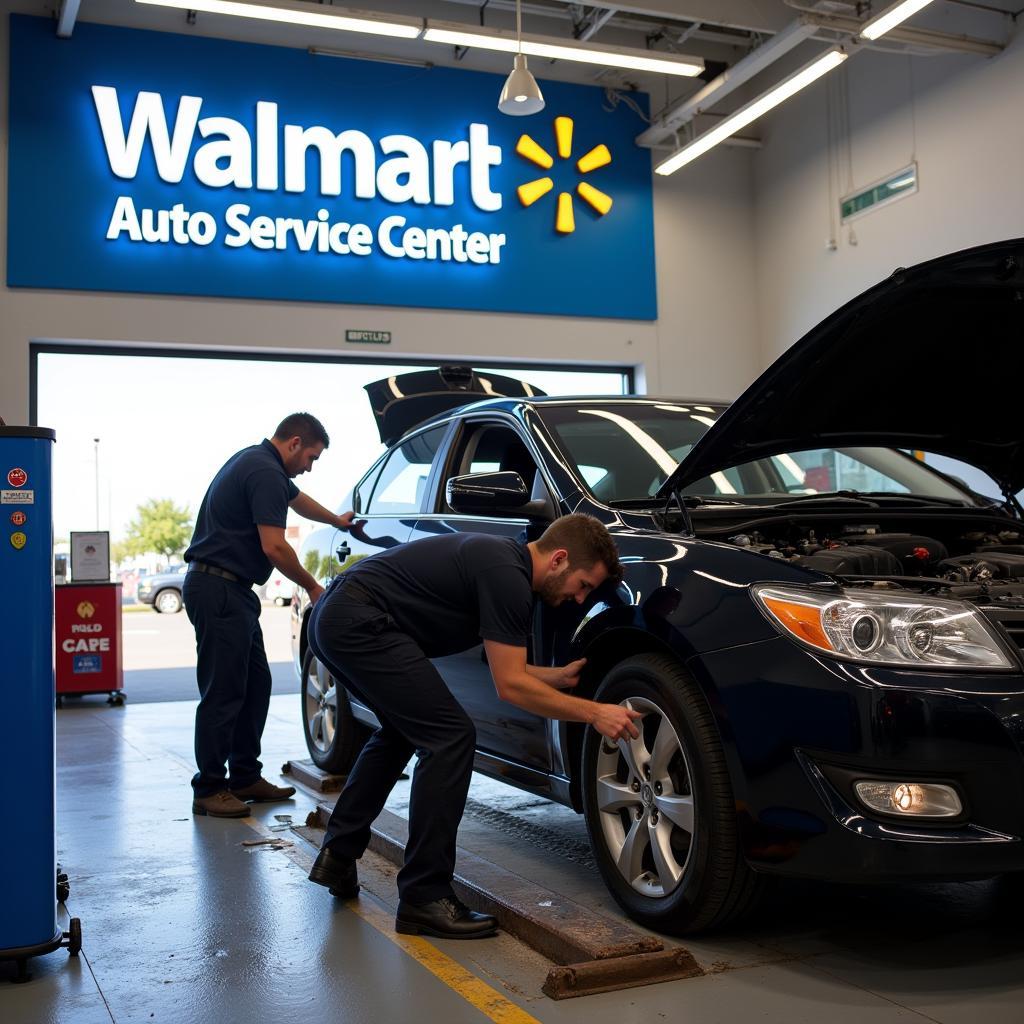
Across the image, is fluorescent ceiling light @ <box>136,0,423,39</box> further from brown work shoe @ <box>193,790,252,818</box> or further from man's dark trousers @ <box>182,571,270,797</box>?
brown work shoe @ <box>193,790,252,818</box>

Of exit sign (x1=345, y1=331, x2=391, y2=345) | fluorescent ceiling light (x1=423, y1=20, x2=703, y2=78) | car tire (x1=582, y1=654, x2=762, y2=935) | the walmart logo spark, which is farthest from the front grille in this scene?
the walmart logo spark

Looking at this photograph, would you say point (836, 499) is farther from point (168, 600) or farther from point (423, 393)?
point (168, 600)

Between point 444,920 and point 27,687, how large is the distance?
4.04ft

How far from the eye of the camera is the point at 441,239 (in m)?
10.9

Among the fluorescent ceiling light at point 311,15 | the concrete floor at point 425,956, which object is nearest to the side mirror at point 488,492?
the concrete floor at point 425,956

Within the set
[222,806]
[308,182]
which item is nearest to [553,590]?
[222,806]

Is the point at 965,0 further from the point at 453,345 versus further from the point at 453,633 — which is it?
the point at 453,633

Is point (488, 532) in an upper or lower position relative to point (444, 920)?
upper

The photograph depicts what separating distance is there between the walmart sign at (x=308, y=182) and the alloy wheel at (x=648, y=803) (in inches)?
314

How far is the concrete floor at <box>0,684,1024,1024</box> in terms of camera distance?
102 inches

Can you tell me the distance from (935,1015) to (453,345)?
8.97m

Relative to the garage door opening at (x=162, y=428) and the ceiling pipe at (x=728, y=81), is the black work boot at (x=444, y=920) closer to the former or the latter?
the garage door opening at (x=162, y=428)

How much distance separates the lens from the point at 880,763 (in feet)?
8.18

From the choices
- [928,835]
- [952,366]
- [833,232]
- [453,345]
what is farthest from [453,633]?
[833,232]
